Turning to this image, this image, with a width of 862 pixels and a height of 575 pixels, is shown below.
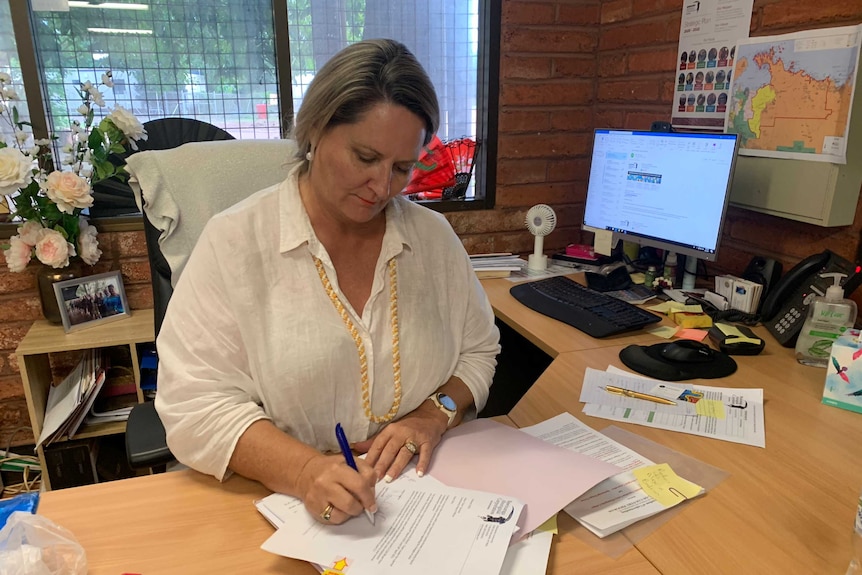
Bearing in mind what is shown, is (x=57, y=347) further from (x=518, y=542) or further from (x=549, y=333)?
(x=518, y=542)

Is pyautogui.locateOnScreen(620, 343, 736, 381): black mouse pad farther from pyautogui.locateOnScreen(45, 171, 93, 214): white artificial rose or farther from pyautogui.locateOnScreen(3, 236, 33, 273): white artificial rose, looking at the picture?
pyautogui.locateOnScreen(3, 236, 33, 273): white artificial rose

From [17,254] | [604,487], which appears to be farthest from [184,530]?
[17,254]

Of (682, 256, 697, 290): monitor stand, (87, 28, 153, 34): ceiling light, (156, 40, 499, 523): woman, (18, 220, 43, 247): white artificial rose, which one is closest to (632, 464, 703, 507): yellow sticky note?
(156, 40, 499, 523): woman

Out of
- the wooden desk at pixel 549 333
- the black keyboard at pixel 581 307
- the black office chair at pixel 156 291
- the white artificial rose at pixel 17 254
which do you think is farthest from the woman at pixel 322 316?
the white artificial rose at pixel 17 254

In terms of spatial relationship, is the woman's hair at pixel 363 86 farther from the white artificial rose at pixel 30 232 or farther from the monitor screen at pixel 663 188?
the white artificial rose at pixel 30 232

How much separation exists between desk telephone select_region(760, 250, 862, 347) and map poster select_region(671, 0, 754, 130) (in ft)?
1.87

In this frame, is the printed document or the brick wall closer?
the printed document

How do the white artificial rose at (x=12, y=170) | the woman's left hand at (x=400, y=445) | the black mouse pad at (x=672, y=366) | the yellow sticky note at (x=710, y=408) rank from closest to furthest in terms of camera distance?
the woman's left hand at (x=400, y=445)
the yellow sticky note at (x=710, y=408)
the black mouse pad at (x=672, y=366)
the white artificial rose at (x=12, y=170)

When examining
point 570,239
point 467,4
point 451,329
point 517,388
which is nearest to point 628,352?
point 451,329

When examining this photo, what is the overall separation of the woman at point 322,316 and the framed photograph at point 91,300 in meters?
1.12

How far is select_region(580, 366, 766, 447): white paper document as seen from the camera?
3.80 feet

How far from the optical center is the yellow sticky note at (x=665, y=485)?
951 millimetres

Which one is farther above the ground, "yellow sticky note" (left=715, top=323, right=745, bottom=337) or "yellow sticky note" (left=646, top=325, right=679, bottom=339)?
"yellow sticky note" (left=715, top=323, right=745, bottom=337)

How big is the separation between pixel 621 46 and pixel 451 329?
1588 mm
